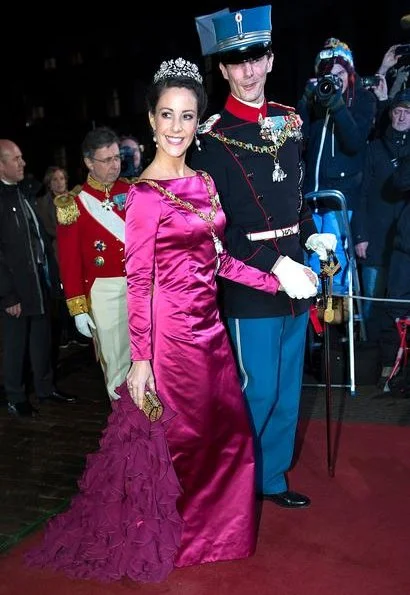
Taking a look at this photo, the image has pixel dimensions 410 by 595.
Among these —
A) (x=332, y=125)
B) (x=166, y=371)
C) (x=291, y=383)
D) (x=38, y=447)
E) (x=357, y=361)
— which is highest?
(x=332, y=125)

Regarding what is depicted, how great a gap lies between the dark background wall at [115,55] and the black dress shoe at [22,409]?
7.72 feet

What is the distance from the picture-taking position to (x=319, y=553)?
255 cm

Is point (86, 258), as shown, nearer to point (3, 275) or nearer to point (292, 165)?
point (3, 275)

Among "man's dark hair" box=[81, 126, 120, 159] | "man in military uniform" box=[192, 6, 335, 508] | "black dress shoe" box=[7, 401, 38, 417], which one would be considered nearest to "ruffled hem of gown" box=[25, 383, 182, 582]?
"man in military uniform" box=[192, 6, 335, 508]

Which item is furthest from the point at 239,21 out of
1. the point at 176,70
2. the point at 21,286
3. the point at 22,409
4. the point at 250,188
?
the point at 22,409

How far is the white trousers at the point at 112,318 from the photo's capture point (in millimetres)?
3574

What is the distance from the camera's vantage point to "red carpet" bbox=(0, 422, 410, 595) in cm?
236

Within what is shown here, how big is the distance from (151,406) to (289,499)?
0.94 meters

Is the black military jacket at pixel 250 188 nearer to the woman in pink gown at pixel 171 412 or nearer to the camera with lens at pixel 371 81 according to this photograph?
the woman in pink gown at pixel 171 412

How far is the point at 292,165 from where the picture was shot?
2.77 meters

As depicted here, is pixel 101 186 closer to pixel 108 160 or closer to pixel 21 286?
pixel 108 160

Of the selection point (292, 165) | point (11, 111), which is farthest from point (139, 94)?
point (292, 165)

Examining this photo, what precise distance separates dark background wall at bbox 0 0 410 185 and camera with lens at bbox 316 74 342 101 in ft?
2.21

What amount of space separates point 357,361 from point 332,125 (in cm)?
164
